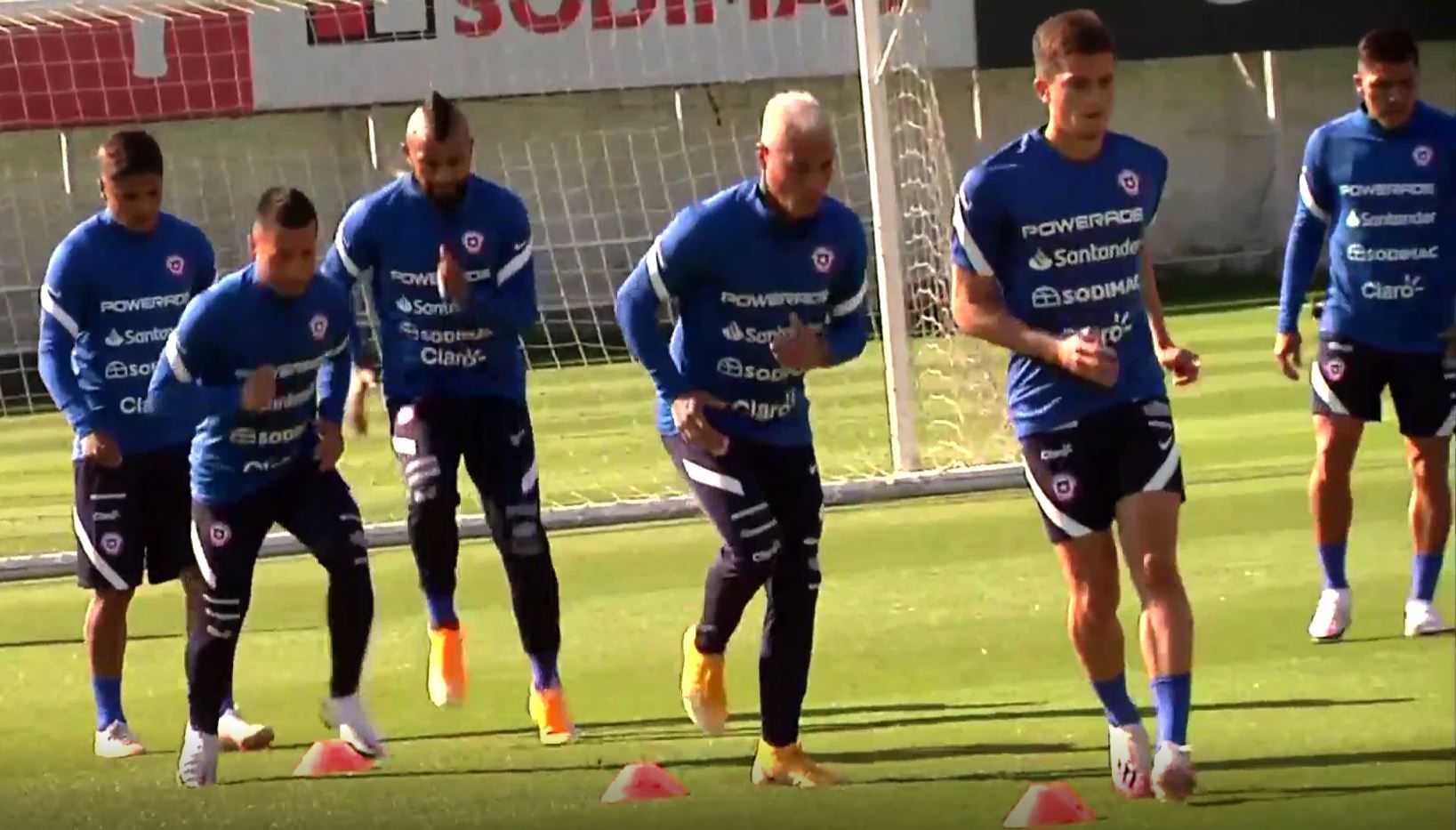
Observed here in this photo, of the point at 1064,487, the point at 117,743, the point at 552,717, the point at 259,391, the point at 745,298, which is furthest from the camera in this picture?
the point at 117,743

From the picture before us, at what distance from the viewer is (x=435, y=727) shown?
862 centimetres

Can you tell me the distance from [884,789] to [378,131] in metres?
22.1

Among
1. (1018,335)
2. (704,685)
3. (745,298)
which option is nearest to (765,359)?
(745,298)

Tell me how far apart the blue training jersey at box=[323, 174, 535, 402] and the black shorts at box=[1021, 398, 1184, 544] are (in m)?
2.23

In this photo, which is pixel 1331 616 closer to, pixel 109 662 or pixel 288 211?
pixel 288 211

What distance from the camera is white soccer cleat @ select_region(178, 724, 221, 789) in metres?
7.60

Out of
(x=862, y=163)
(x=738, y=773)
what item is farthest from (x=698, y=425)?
(x=862, y=163)

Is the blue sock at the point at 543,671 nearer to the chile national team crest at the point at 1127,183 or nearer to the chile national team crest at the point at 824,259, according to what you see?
the chile national team crest at the point at 824,259

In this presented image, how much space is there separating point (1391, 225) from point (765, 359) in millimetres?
2781

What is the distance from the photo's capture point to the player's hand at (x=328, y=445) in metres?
7.71

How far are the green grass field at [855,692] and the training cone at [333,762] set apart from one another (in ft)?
0.27

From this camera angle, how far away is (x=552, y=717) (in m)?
8.12

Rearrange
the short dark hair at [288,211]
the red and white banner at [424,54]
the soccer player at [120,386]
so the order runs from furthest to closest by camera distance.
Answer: the red and white banner at [424,54] → the soccer player at [120,386] → the short dark hair at [288,211]

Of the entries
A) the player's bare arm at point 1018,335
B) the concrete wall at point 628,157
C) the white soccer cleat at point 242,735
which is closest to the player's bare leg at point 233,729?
the white soccer cleat at point 242,735
